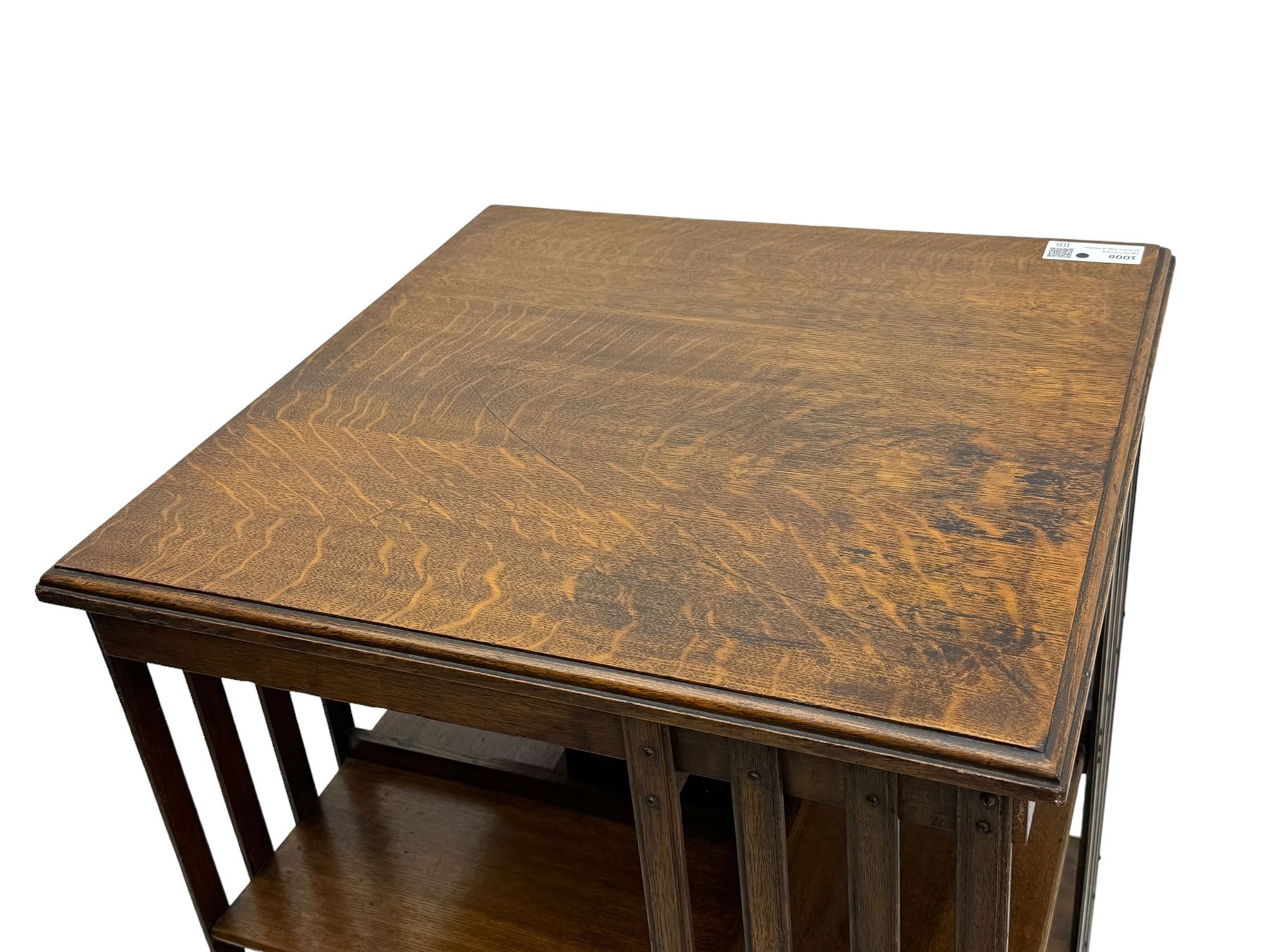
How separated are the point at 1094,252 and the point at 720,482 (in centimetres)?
80

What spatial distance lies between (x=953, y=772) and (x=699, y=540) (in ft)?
1.33

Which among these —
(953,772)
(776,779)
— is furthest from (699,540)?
(953,772)

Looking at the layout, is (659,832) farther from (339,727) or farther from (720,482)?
(339,727)

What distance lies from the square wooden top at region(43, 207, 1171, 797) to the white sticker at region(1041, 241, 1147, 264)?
2 centimetres

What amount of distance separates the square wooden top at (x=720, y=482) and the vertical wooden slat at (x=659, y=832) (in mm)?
85

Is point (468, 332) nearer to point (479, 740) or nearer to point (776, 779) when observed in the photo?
point (479, 740)

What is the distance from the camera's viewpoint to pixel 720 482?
1713 millimetres

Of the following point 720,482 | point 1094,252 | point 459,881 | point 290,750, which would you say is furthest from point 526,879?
point 1094,252

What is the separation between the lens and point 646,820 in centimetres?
155

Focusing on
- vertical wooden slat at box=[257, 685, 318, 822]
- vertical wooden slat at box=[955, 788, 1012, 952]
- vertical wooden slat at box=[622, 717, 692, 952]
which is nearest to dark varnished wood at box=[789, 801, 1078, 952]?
vertical wooden slat at box=[622, 717, 692, 952]

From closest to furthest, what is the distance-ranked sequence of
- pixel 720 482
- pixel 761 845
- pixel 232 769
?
1. pixel 761 845
2. pixel 720 482
3. pixel 232 769

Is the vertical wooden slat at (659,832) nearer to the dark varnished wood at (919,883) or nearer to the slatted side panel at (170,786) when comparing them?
the dark varnished wood at (919,883)

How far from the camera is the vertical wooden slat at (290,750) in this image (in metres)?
2.08

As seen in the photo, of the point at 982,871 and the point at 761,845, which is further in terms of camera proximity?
the point at 761,845
